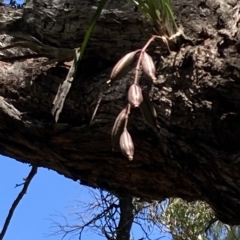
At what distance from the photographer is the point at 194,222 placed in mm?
2689

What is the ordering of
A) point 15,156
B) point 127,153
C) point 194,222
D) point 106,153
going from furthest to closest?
point 194,222 < point 15,156 < point 106,153 < point 127,153

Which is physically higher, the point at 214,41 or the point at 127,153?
the point at 214,41

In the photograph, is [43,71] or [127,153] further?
[43,71]

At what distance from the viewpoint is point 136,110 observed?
1055mm

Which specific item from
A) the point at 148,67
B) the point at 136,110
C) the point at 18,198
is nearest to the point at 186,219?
the point at 18,198

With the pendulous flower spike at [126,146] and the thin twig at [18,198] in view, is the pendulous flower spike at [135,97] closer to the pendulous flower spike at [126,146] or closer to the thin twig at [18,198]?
the pendulous flower spike at [126,146]

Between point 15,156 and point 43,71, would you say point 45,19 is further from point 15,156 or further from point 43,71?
point 15,156

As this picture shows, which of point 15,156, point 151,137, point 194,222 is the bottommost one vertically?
point 151,137

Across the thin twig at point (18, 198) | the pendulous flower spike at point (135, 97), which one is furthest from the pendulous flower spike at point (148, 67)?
the thin twig at point (18, 198)

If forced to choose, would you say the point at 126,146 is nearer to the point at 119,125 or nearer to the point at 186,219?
the point at 119,125

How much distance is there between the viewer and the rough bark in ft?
3.23

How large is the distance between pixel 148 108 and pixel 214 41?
19 cm

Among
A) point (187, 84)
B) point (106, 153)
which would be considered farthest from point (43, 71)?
point (187, 84)

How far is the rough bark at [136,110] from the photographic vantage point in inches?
38.8
